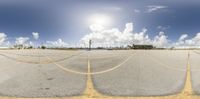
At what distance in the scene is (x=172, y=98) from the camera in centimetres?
877

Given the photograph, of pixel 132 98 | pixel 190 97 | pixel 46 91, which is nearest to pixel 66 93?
pixel 46 91

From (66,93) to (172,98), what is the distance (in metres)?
3.62

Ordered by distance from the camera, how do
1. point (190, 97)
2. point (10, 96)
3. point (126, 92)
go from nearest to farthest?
point (190, 97) → point (10, 96) → point (126, 92)

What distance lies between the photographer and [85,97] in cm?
870

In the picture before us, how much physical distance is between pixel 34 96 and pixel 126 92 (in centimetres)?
327

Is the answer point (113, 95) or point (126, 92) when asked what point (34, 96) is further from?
point (126, 92)

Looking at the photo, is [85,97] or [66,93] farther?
[66,93]

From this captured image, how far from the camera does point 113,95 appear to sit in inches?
367

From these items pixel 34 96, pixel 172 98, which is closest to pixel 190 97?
pixel 172 98

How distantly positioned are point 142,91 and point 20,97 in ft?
14.4

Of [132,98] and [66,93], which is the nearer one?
[132,98]

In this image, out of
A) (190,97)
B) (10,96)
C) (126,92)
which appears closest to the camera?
(190,97)

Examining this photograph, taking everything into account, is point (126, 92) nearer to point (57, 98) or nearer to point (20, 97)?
point (57, 98)

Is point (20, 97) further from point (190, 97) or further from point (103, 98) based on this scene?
point (190, 97)
